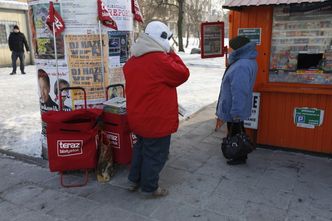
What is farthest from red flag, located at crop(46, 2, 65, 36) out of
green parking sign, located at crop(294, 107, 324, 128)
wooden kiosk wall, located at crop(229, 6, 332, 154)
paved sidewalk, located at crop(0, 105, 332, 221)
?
green parking sign, located at crop(294, 107, 324, 128)

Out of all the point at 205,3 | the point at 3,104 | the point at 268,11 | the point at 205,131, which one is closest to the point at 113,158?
the point at 205,131

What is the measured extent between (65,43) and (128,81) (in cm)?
111

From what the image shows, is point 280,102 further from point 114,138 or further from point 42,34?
point 42,34

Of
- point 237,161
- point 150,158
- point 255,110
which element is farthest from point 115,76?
point 255,110

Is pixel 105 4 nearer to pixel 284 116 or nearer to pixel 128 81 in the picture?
pixel 128 81

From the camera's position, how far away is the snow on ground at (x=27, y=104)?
5.29m

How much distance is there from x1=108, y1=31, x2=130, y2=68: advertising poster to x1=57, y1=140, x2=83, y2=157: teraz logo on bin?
111 centimetres

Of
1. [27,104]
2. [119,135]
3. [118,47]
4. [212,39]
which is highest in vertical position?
[212,39]

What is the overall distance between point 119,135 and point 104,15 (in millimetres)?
1417

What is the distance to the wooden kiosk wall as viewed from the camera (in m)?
4.42

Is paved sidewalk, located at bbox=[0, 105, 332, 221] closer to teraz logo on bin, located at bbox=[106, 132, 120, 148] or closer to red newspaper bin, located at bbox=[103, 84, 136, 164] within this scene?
red newspaper bin, located at bbox=[103, 84, 136, 164]

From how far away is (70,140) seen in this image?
3615 mm

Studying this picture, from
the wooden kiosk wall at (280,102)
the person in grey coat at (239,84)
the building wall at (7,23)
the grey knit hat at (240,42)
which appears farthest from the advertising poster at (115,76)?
the building wall at (7,23)

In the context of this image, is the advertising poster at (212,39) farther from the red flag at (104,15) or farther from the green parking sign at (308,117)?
the red flag at (104,15)
